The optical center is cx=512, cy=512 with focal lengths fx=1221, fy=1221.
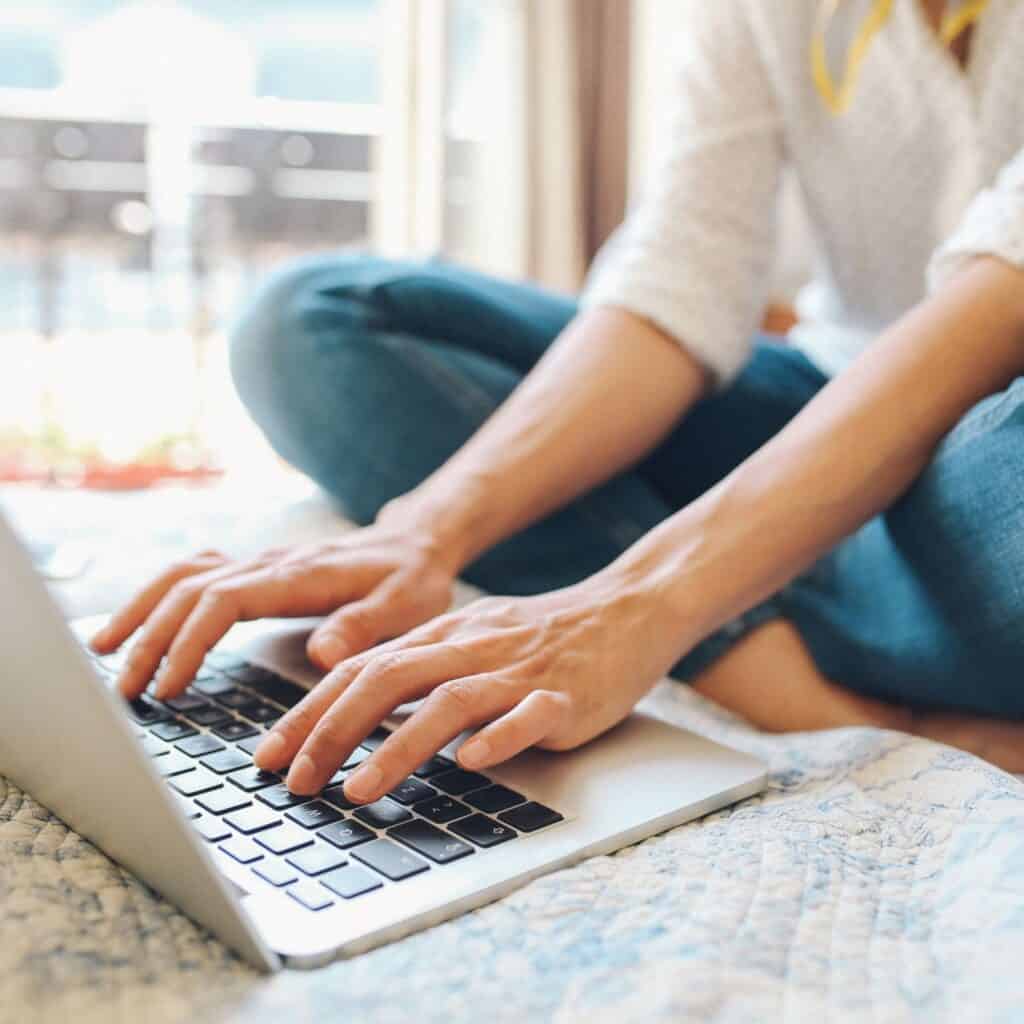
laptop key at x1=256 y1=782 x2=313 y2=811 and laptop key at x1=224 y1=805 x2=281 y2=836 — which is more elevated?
laptop key at x1=224 y1=805 x2=281 y2=836

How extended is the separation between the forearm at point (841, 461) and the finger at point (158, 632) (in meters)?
0.24

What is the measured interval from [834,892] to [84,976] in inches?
10.7

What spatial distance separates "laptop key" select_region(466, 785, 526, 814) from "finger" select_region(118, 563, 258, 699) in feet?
0.74

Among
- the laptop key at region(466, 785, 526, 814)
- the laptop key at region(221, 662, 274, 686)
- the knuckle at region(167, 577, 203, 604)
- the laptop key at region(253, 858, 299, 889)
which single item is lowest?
the laptop key at region(221, 662, 274, 686)

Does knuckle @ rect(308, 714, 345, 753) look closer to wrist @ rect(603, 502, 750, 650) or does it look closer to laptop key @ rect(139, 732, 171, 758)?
laptop key @ rect(139, 732, 171, 758)

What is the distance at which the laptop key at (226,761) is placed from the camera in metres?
0.56

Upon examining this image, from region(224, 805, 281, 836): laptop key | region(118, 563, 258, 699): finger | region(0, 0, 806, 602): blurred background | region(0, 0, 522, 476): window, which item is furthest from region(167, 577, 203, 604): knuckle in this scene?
region(0, 0, 522, 476): window

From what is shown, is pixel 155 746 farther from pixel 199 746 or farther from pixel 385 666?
pixel 385 666

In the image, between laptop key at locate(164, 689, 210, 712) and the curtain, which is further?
the curtain

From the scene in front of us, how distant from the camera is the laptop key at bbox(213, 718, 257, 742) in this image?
601mm

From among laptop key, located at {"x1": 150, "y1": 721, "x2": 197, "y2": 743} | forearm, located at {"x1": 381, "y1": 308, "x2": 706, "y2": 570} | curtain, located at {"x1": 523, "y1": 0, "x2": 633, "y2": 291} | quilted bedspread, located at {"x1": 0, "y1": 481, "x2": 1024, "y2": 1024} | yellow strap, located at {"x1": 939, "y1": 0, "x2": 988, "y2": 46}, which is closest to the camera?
quilted bedspread, located at {"x1": 0, "y1": 481, "x2": 1024, "y2": 1024}

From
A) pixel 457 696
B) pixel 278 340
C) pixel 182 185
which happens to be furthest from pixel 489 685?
pixel 182 185

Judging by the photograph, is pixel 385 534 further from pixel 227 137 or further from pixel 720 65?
pixel 227 137

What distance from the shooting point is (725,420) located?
1068 millimetres
